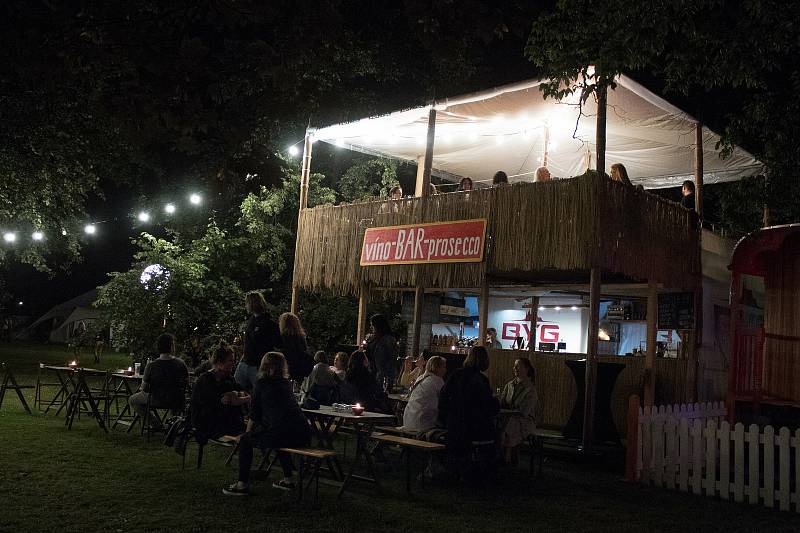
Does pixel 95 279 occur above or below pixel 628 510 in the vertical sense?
above

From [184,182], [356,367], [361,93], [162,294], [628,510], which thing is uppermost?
[361,93]

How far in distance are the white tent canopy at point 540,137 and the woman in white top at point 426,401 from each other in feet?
15.1

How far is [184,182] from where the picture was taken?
805 inches

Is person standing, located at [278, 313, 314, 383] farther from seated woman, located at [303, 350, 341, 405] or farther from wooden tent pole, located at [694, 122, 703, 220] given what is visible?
wooden tent pole, located at [694, 122, 703, 220]

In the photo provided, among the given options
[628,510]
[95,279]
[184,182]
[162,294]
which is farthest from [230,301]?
[95,279]

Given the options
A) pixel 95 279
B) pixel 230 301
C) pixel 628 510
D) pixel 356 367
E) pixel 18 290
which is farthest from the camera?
pixel 18 290

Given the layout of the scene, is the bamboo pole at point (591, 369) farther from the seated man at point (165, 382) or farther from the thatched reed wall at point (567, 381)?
the seated man at point (165, 382)

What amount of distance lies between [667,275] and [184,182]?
13.5 meters

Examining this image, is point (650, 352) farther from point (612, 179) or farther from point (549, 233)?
point (612, 179)

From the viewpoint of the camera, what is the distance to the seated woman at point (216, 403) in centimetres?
797

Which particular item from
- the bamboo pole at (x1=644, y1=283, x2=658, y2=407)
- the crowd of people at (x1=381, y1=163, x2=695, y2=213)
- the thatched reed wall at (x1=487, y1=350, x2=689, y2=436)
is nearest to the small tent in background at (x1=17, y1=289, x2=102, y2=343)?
the crowd of people at (x1=381, y1=163, x2=695, y2=213)

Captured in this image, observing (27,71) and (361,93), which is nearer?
(27,71)

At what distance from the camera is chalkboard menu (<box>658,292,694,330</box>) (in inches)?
515

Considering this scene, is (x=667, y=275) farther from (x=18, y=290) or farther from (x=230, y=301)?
(x=18, y=290)
